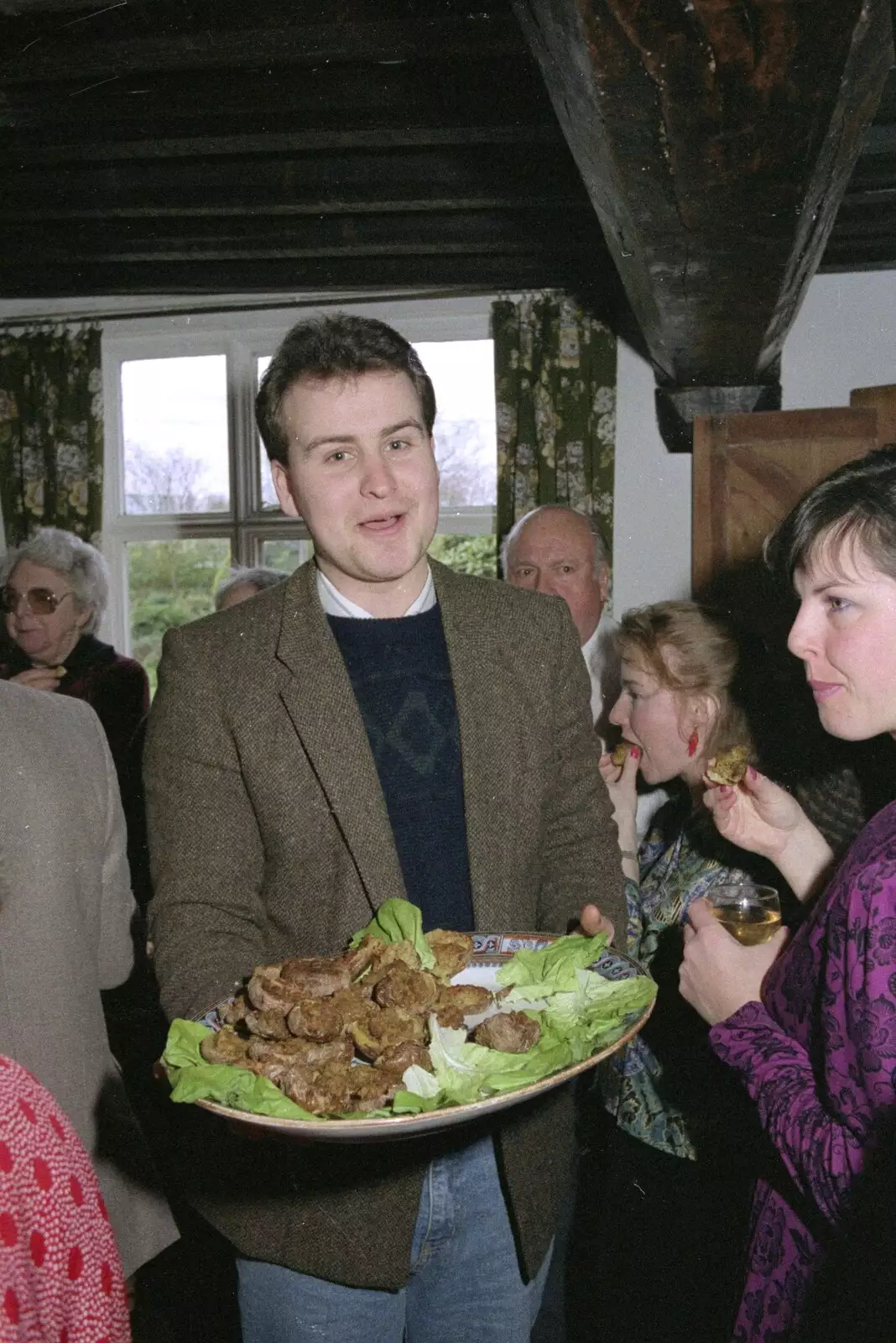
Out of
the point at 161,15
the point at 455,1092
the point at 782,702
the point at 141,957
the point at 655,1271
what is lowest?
the point at 655,1271

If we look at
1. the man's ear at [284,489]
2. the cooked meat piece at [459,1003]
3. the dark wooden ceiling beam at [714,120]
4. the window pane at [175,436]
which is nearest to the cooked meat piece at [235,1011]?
the cooked meat piece at [459,1003]

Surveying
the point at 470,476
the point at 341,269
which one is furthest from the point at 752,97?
the point at 470,476

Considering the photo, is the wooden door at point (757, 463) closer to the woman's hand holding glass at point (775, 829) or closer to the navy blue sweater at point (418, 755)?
the woman's hand holding glass at point (775, 829)

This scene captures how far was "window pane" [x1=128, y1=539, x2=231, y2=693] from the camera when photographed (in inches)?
275

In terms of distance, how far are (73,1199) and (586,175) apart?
2.34 m

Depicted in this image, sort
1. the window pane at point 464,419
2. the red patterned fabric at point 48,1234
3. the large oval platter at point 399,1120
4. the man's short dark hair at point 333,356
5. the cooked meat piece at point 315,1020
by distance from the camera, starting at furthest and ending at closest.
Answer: the window pane at point 464,419 → the man's short dark hair at point 333,356 → the cooked meat piece at point 315,1020 → the large oval platter at point 399,1120 → the red patterned fabric at point 48,1234

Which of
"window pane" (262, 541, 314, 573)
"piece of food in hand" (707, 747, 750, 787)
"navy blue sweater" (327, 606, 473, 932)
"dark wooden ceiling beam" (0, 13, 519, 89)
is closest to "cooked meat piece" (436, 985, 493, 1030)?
"navy blue sweater" (327, 606, 473, 932)

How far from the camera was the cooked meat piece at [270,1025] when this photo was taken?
1.39 metres

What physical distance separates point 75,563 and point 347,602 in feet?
10.2

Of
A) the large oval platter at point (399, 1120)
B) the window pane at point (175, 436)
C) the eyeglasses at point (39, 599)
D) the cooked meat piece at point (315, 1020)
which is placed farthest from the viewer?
the window pane at point (175, 436)

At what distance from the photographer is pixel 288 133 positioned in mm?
3863

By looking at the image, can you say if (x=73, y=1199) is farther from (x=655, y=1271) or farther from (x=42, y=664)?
(x=42, y=664)

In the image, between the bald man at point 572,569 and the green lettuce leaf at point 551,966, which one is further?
the bald man at point 572,569

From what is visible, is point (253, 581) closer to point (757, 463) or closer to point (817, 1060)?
point (757, 463)
